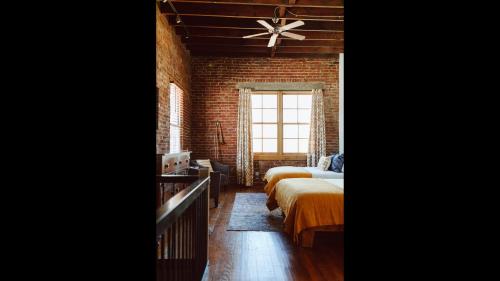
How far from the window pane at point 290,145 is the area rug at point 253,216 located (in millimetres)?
2216

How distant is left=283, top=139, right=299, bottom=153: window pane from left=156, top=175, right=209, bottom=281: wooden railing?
5.85 m

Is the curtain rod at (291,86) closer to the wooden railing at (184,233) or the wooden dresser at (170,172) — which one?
the wooden dresser at (170,172)

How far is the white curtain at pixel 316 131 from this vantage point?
8.39 metres

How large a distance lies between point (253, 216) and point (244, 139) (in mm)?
3478

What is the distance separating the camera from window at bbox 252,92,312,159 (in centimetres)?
859

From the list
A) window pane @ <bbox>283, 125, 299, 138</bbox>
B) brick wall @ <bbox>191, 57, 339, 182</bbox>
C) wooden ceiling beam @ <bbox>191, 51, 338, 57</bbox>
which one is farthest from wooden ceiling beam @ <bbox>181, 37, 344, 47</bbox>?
window pane @ <bbox>283, 125, 299, 138</bbox>

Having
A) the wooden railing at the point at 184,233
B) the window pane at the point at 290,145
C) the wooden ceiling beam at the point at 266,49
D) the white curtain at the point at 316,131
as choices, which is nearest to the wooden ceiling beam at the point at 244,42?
the wooden ceiling beam at the point at 266,49

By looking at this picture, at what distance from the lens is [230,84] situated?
848cm

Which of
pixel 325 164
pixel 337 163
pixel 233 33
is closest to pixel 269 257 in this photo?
pixel 337 163
